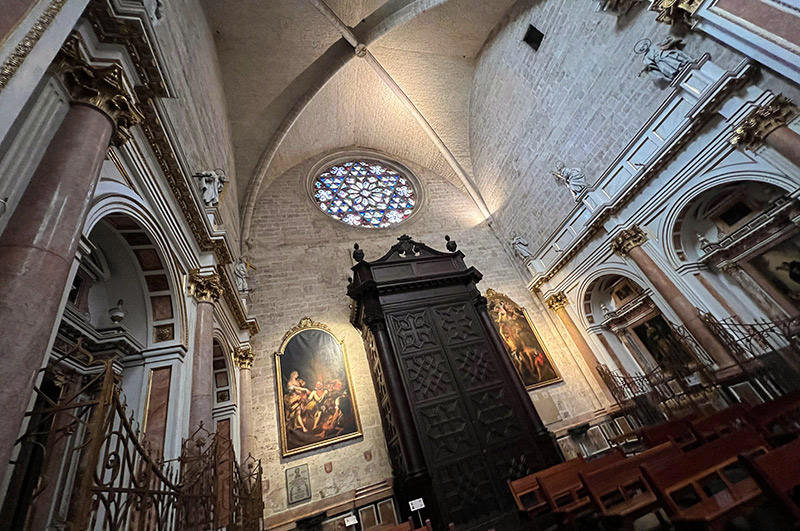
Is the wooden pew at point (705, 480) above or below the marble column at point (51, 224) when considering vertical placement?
below

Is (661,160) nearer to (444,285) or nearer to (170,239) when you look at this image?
(444,285)

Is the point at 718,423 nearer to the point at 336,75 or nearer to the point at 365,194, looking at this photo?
the point at 365,194

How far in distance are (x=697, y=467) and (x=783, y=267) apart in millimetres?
6043

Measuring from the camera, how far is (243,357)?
6969 mm

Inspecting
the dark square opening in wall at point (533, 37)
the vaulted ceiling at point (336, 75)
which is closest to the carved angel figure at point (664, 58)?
the dark square opening in wall at point (533, 37)

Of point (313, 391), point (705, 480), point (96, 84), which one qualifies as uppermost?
point (96, 84)

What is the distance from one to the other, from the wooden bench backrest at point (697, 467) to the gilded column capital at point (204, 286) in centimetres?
559

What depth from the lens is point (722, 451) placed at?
2732 millimetres

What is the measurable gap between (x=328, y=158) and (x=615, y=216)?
9.63 m

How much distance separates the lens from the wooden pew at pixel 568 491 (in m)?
3.35

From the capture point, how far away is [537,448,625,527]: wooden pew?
3350 millimetres

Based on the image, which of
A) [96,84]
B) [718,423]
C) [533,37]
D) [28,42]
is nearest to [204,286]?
[96,84]

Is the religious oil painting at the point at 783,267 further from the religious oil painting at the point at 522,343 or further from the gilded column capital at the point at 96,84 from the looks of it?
the gilded column capital at the point at 96,84

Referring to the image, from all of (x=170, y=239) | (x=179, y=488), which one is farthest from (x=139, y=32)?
(x=179, y=488)
